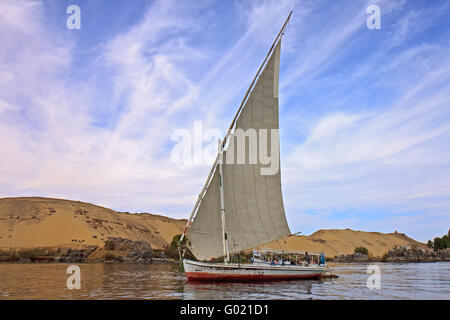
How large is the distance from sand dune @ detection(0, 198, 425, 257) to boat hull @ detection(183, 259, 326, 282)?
1235 inches

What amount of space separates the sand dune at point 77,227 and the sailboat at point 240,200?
34273 mm

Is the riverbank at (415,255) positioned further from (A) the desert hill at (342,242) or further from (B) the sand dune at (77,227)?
(A) the desert hill at (342,242)

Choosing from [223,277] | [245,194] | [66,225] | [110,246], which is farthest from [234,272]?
[66,225]

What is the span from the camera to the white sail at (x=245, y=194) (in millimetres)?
28484

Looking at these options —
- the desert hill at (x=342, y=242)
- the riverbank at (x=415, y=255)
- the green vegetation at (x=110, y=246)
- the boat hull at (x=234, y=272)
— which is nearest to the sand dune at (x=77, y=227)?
the desert hill at (x=342, y=242)

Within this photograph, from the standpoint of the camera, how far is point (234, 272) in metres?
28.4

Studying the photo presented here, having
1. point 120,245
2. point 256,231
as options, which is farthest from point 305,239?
point 256,231

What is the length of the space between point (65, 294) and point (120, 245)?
1976 inches

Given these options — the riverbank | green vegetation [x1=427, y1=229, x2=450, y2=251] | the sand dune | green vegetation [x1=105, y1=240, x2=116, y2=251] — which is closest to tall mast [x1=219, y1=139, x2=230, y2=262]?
the sand dune

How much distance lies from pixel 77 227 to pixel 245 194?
66.7 m

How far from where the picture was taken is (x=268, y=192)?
97.7 feet

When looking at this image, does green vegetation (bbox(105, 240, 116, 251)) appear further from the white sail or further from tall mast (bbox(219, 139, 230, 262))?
tall mast (bbox(219, 139, 230, 262))
